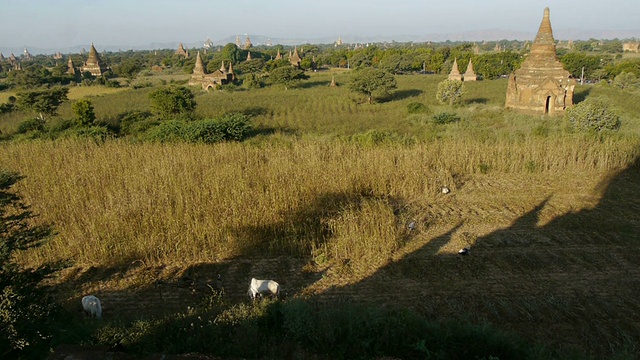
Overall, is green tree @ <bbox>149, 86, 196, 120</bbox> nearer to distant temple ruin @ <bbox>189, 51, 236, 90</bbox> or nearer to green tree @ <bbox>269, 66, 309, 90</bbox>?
distant temple ruin @ <bbox>189, 51, 236, 90</bbox>

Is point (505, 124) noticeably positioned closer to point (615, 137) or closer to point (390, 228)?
point (615, 137)

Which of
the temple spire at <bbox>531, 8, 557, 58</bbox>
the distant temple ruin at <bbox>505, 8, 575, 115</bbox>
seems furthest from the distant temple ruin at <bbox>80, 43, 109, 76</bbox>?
the temple spire at <bbox>531, 8, 557, 58</bbox>

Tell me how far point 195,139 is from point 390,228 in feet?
29.4

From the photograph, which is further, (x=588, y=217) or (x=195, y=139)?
(x=195, y=139)

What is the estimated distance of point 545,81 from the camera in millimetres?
18781

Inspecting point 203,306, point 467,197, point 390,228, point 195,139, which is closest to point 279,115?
point 195,139

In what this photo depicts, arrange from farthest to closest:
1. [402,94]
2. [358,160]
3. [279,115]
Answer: [402,94]
[279,115]
[358,160]

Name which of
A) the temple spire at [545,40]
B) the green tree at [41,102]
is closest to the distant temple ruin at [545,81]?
the temple spire at [545,40]

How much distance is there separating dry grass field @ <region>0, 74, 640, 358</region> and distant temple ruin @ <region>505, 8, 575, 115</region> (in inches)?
270

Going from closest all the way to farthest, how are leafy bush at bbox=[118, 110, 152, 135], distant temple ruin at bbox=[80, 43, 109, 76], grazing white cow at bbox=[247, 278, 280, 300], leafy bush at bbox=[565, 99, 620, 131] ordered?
1. grazing white cow at bbox=[247, 278, 280, 300]
2. leafy bush at bbox=[565, 99, 620, 131]
3. leafy bush at bbox=[118, 110, 152, 135]
4. distant temple ruin at bbox=[80, 43, 109, 76]

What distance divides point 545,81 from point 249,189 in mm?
15738

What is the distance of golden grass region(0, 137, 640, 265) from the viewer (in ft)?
22.8

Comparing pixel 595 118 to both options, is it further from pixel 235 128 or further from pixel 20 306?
pixel 20 306

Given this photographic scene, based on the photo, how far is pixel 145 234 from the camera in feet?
23.4
